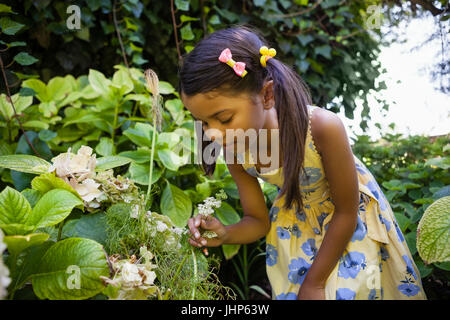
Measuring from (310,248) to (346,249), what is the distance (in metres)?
0.11

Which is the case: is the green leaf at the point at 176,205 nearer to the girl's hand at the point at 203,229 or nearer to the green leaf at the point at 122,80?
the girl's hand at the point at 203,229

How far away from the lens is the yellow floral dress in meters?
1.01

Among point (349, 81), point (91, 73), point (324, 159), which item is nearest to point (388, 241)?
point (324, 159)

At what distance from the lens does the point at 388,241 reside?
1.08 meters

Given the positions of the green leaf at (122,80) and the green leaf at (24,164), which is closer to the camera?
the green leaf at (24,164)

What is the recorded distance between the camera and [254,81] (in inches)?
40.0

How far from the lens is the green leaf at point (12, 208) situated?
0.70 meters

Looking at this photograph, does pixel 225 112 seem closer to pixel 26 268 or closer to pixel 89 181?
pixel 89 181

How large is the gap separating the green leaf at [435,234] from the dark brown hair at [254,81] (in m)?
0.35

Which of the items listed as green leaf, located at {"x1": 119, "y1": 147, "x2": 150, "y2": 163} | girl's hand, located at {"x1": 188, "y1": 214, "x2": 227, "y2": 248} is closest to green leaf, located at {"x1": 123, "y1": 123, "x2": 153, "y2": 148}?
green leaf, located at {"x1": 119, "y1": 147, "x2": 150, "y2": 163}

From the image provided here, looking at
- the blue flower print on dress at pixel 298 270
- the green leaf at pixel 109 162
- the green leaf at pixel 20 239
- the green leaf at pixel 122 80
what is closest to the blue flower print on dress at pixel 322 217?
the blue flower print on dress at pixel 298 270

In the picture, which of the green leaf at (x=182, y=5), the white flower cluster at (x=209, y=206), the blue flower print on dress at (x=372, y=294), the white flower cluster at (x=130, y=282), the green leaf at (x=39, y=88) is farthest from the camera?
the green leaf at (x=182, y=5)

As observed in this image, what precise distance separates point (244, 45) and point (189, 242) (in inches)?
21.0

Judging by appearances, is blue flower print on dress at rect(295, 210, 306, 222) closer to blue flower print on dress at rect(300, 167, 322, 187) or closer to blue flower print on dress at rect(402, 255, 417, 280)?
blue flower print on dress at rect(300, 167, 322, 187)
